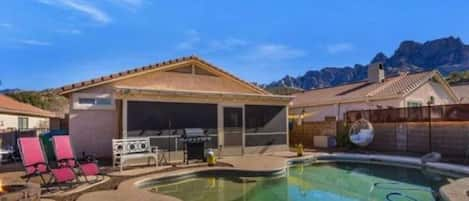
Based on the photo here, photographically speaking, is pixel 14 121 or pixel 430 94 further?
pixel 430 94

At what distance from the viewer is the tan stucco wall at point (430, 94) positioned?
23617mm

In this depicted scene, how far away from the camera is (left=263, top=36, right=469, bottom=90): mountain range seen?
251 ft

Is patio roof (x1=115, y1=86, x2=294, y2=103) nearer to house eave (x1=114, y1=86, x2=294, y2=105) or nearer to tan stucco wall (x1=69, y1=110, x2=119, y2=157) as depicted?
house eave (x1=114, y1=86, x2=294, y2=105)

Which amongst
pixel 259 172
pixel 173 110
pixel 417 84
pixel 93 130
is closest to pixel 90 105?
pixel 93 130

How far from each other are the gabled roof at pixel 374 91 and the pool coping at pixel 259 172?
25.0 feet

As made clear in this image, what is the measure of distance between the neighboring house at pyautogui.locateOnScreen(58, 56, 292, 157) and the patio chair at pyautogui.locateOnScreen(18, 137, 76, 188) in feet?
15.1

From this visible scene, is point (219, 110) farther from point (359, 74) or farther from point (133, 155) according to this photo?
point (359, 74)

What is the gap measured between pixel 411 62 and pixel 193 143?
75664 millimetres

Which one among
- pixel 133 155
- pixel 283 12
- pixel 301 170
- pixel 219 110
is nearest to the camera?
pixel 133 155

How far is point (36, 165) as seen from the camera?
342 inches

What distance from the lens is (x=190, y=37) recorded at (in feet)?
74.4

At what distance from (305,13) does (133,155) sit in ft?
44.5

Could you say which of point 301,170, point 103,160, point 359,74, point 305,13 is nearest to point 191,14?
point 305,13

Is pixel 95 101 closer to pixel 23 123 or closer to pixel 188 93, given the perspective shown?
pixel 188 93
